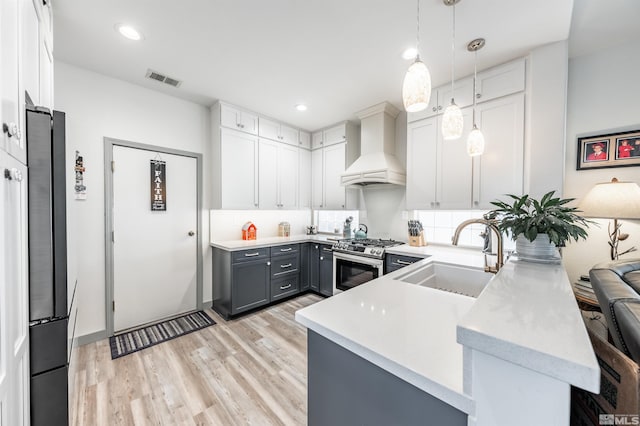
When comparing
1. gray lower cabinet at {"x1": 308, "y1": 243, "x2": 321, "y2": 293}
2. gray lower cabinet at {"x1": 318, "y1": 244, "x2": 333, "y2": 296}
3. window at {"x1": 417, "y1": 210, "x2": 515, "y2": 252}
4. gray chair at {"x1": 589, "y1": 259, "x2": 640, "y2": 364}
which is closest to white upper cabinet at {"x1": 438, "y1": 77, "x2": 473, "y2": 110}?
window at {"x1": 417, "y1": 210, "x2": 515, "y2": 252}

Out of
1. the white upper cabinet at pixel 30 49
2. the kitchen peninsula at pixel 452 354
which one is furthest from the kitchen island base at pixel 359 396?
the white upper cabinet at pixel 30 49

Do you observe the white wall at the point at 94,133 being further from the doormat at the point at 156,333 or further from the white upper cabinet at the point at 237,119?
the white upper cabinet at the point at 237,119

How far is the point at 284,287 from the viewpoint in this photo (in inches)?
140

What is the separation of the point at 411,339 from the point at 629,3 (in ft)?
9.37

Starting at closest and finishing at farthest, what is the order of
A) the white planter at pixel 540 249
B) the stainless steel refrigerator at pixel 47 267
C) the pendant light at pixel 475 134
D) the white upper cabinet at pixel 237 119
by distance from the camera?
the stainless steel refrigerator at pixel 47 267 < the white planter at pixel 540 249 < the pendant light at pixel 475 134 < the white upper cabinet at pixel 237 119

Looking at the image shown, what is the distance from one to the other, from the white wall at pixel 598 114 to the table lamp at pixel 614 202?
0.21 meters

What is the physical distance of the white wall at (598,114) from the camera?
212 cm

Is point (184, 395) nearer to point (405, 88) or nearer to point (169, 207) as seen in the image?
point (169, 207)

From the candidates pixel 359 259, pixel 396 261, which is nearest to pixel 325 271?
pixel 359 259

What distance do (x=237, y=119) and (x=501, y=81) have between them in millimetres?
3012

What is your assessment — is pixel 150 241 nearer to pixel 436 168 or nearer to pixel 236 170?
pixel 236 170

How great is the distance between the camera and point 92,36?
1991mm

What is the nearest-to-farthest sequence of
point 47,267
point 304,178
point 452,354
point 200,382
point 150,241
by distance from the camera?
point 452,354 < point 47,267 < point 200,382 < point 150,241 < point 304,178

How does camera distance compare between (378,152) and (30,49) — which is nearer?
(30,49)
